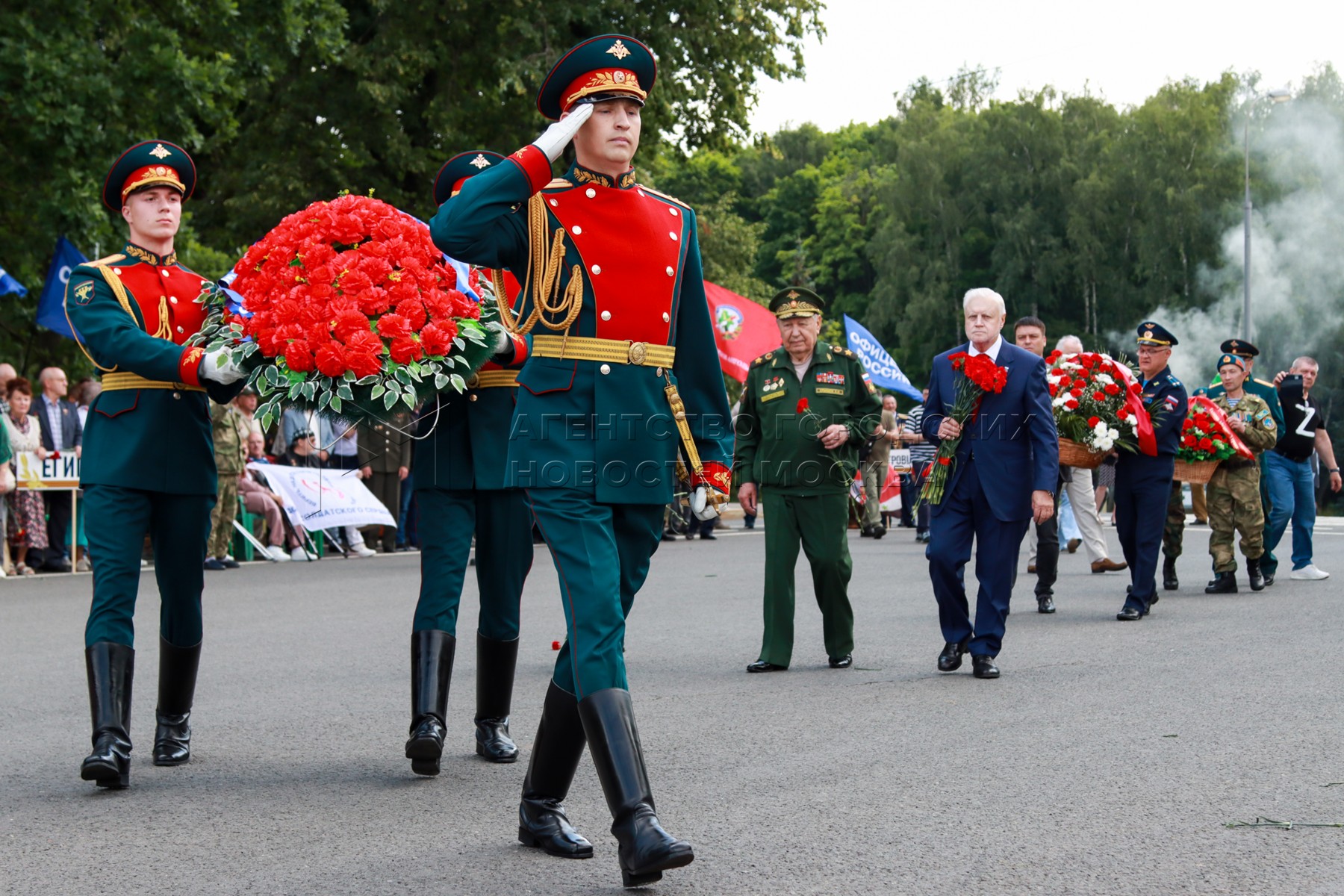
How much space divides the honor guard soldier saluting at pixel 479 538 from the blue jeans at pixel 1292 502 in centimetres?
1043

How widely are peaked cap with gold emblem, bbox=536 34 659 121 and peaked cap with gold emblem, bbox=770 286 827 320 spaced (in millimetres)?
4798

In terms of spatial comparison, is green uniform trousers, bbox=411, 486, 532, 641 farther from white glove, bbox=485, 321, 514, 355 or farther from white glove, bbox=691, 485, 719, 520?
white glove, bbox=691, 485, 719, 520

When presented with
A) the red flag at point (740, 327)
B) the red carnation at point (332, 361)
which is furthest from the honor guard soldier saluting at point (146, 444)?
the red flag at point (740, 327)

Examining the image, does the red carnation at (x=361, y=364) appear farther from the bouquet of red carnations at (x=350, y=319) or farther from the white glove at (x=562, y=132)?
the white glove at (x=562, y=132)

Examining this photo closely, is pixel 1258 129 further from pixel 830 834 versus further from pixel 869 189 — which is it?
pixel 830 834

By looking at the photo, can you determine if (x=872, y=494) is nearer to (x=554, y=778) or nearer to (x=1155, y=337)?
(x=1155, y=337)

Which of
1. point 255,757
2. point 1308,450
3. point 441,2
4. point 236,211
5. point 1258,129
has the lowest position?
point 255,757

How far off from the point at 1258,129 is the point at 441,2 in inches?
1625

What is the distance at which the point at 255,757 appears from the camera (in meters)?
6.55

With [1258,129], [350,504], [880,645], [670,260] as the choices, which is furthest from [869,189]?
[670,260]

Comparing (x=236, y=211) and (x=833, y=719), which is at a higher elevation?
(x=236, y=211)

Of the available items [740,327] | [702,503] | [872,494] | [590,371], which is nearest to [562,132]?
[590,371]

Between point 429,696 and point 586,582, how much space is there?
179cm

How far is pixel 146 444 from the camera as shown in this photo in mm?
6219
